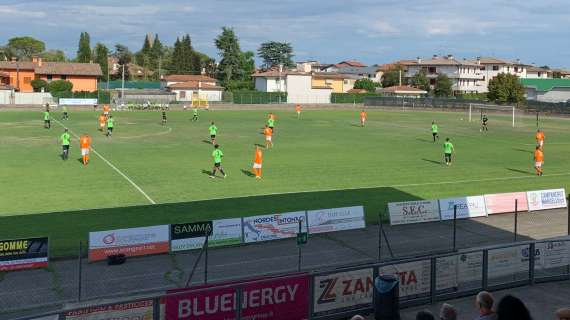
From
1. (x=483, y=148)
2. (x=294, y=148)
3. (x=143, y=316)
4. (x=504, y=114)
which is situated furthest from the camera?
(x=504, y=114)

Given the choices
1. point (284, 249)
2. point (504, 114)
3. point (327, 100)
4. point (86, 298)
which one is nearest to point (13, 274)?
point (86, 298)

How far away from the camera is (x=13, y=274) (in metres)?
14.8

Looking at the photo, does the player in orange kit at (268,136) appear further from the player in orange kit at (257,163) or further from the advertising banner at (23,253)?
the advertising banner at (23,253)

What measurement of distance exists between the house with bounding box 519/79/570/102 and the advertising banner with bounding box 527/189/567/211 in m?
95.3

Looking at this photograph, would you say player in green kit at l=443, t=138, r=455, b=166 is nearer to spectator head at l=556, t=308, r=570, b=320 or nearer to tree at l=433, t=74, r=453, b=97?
spectator head at l=556, t=308, r=570, b=320

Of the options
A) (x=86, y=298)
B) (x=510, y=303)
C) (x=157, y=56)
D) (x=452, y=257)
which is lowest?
(x=86, y=298)

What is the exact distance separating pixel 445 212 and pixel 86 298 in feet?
42.0

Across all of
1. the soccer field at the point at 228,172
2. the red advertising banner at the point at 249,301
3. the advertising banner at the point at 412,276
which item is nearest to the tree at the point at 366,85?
the soccer field at the point at 228,172

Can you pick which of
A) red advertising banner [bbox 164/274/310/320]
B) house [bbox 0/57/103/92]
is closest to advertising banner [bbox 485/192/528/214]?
red advertising banner [bbox 164/274/310/320]

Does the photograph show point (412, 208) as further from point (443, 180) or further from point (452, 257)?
point (443, 180)

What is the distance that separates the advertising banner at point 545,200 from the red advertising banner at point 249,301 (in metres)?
14.2

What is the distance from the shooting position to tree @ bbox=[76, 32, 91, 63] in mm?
153375

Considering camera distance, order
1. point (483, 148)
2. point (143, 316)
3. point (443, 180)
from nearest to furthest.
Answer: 1. point (143, 316)
2. point (443, 180)
3. point (483, 148)

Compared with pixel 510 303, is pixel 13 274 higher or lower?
lower
